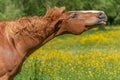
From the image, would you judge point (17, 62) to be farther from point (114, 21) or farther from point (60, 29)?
point (114, 21)

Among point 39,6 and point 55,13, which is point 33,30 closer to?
point 55,13

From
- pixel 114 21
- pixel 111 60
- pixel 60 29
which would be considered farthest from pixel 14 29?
pixel 114 21

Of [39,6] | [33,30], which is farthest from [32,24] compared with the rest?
[39,6]

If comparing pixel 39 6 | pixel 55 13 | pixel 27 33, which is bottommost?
pixel 39 6

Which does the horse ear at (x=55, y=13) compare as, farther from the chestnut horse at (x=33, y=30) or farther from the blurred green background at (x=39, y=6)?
the blurred green background at (x=39, y=6)

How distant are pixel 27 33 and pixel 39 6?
3248 cm

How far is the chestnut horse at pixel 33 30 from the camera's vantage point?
4.75 metres

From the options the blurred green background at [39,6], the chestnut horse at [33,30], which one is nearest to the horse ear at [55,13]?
the chestnut horse at [33,30]

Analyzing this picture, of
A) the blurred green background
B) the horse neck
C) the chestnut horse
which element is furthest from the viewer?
the blurred green background

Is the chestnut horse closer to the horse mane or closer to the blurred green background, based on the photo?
the horse mane

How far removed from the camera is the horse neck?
4859 millimetres

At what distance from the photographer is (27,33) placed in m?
4.94

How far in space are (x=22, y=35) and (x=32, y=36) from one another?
0.11 metres

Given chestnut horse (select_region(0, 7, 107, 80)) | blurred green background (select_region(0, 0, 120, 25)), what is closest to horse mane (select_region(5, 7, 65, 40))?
chestnut horse (select_region(0, 7, 107, 80))
